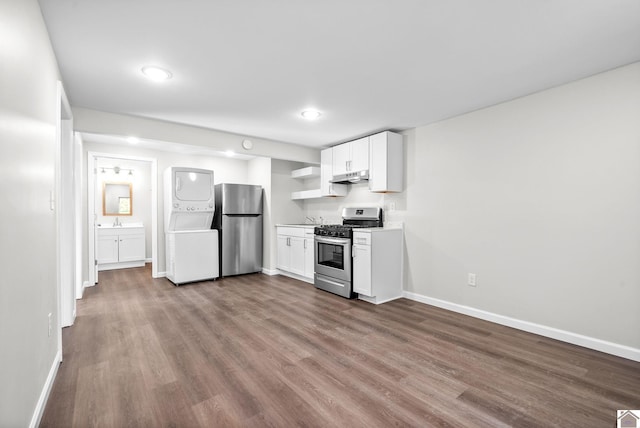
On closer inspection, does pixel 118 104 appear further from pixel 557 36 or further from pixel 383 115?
pixel 557 36

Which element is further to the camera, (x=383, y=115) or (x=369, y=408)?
(x=383, y=115)

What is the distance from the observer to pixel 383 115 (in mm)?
3469

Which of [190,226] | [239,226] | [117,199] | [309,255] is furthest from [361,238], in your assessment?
[117,199]

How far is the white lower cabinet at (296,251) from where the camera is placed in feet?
15.7

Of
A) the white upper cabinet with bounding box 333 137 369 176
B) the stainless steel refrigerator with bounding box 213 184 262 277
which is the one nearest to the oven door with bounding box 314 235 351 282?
the white upper cabinet with bounding box 333 137 369 176

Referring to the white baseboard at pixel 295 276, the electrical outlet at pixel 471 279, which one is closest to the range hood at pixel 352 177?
the white baseboard at pixel 295 276

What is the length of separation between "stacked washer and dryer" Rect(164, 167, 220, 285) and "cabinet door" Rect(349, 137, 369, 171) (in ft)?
8.03

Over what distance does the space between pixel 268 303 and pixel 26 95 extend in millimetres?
2946

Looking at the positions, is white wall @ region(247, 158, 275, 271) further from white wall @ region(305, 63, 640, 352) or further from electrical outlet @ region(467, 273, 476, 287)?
electrical outlet @ region(467, 273, 476, 287)

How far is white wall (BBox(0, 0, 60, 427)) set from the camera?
1178 millimetres

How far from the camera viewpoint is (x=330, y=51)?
7.00 feet

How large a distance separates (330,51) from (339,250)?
8.52 ft

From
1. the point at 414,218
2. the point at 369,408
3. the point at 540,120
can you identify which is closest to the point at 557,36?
the point at 540,120

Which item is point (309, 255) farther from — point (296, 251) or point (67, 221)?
point (67, 221)
